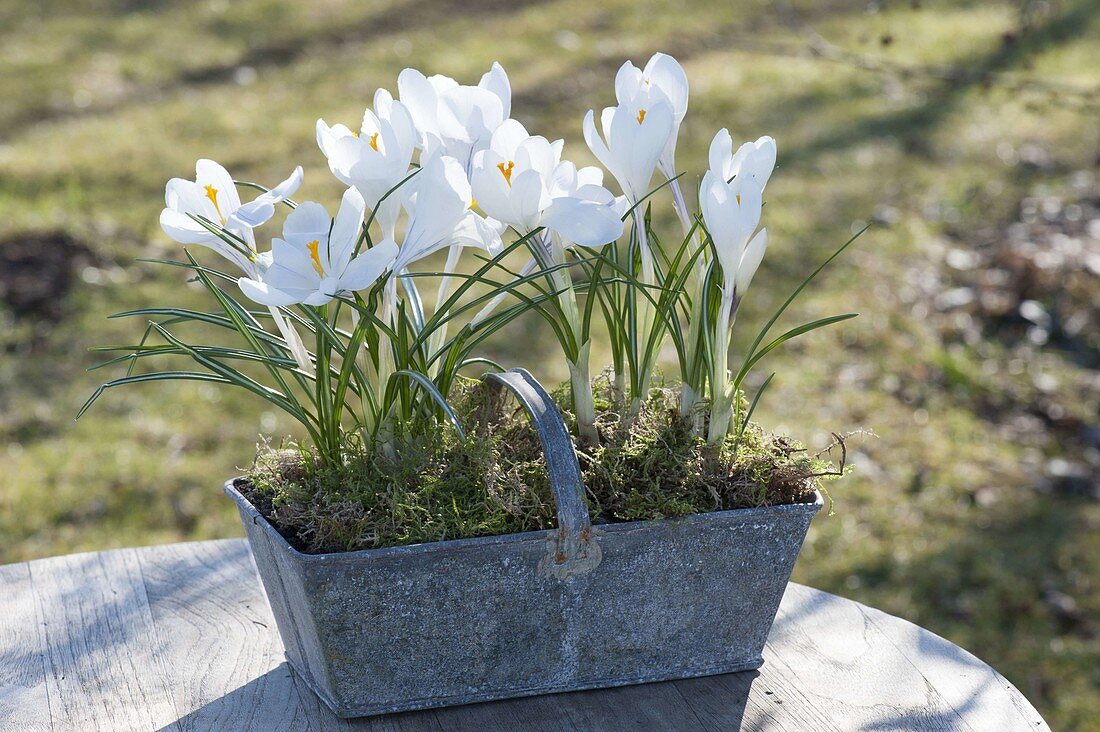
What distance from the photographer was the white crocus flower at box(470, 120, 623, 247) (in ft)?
3.69

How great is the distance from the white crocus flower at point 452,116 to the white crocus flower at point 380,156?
35mm

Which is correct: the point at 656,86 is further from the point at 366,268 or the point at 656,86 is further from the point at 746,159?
the point at 366,268

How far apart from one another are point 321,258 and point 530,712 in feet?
1.94

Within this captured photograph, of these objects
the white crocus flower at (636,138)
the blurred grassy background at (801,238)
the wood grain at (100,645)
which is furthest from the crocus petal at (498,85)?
the blurred grassy background at (801,238)

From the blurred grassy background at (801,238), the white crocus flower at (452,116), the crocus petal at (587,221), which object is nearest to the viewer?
the crocus petal at (587,221)

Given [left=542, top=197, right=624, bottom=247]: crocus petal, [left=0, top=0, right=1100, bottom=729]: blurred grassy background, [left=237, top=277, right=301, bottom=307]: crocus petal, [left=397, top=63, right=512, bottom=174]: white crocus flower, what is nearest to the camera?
[left=237, top=277, right=301, bottom=307]: crocus petal

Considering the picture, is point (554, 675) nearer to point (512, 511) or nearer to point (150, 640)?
point (512, 511)

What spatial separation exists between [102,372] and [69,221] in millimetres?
1004

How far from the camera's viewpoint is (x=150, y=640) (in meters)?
1.46

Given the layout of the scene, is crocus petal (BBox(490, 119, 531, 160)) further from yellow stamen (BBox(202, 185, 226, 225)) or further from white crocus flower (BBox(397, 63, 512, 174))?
yellow stamen (BBox(202, 185, 226, 225))

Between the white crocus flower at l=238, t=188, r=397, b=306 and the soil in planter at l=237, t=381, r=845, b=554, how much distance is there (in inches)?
10.0

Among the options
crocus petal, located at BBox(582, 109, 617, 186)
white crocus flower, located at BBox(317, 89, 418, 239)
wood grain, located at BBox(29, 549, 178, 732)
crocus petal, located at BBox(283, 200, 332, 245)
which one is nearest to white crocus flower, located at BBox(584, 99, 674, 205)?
crocus petal, located at BBox(582, 109, 617, 186)

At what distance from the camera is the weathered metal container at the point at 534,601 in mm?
1178

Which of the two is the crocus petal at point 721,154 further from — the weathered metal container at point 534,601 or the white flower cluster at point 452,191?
the weathered metal container at point 534,601
